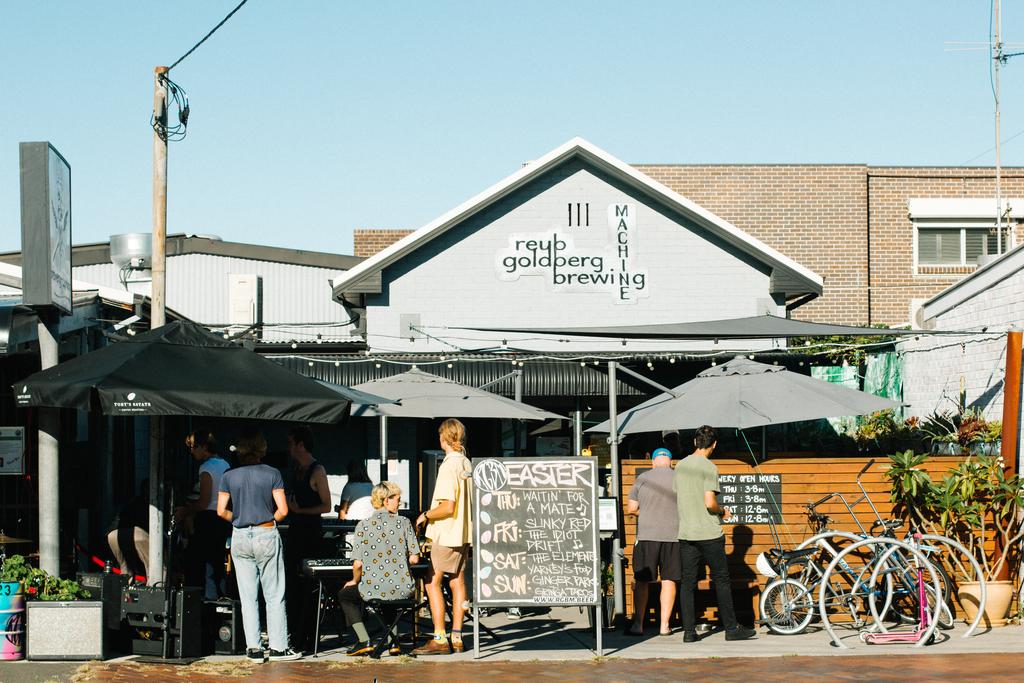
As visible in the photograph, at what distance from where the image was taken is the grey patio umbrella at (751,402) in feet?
39.4

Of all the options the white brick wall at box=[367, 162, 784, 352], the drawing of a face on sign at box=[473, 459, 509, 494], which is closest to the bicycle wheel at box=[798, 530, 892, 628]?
the drawing of a face on sign at box=[473, 459, 509, 494]

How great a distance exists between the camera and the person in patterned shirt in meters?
9.63

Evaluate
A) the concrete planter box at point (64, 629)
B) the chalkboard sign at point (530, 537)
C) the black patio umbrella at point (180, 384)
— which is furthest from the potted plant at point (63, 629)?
the chalkboard sign at point (530, 537)

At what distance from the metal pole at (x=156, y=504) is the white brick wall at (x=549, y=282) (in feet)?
33.9

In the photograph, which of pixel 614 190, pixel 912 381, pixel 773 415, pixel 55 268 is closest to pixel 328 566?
pixel 55 268

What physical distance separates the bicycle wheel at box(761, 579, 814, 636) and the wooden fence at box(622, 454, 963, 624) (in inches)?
26.3

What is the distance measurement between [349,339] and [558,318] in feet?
15.0

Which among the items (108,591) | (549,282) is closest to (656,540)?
(108,591)

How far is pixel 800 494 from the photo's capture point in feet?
38.2

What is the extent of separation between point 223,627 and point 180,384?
80.0 inches

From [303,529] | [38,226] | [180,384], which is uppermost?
[38,226]

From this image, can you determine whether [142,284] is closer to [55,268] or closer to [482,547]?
[55,268]

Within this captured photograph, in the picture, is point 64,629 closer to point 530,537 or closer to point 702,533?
point 530,537

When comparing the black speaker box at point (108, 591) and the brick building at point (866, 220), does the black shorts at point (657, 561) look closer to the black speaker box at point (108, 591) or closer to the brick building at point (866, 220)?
the black speaker box at point (108, 591)
